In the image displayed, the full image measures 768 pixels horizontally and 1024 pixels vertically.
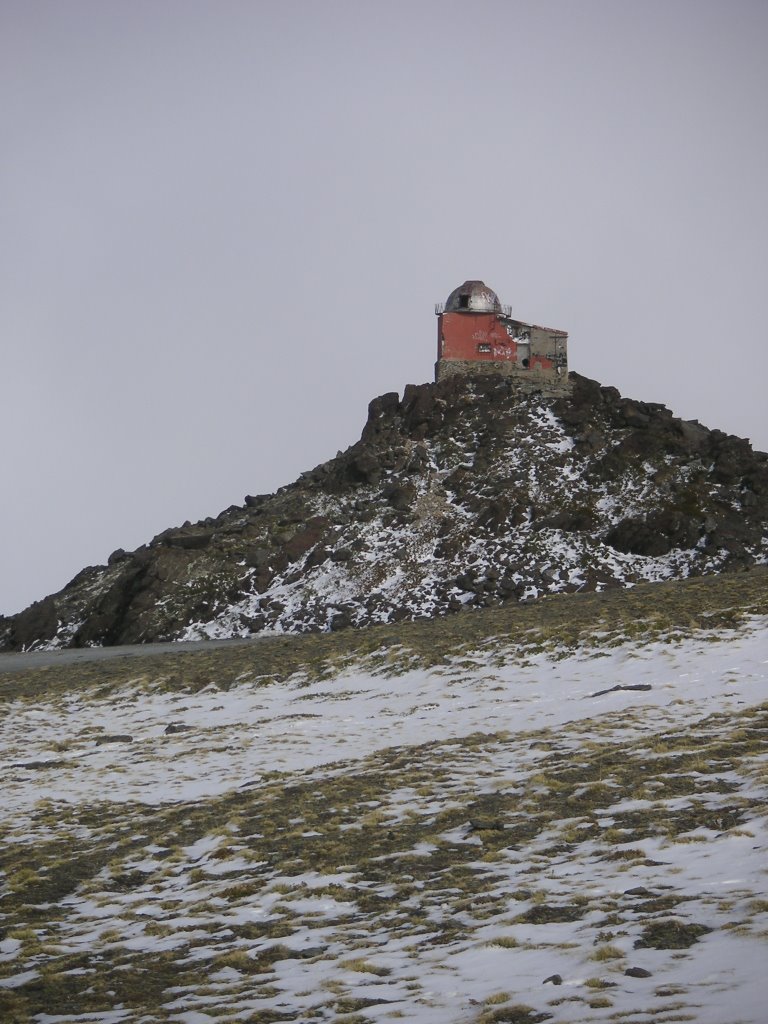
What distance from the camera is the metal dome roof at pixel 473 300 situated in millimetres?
73312

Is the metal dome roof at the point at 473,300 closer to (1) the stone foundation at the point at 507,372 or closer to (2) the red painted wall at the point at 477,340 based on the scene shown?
(2) the red painted wall at the point at 477,340

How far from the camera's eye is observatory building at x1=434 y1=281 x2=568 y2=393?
241ft

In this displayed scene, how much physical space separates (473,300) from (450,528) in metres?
21.3

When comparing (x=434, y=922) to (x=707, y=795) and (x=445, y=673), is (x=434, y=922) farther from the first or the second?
(x=445, y=673)

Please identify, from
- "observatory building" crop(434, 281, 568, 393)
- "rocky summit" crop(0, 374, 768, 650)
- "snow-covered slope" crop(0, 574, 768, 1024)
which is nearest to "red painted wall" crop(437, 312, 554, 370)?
"observatory building" crop(434, 281, 568, 393)

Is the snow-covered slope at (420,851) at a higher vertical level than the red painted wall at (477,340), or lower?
lower

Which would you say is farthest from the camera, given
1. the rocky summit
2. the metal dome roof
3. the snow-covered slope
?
the metal dome roof

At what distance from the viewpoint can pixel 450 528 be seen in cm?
6000

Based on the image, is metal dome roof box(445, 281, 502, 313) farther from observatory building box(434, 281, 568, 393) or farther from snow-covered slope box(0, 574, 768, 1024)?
snow-covered slope box(0, 574, 768, 1024)

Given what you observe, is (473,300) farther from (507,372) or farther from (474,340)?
(507,372)

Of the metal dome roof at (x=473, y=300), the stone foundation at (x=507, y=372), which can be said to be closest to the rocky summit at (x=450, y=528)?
the stone foundation at (x=507, y=372)

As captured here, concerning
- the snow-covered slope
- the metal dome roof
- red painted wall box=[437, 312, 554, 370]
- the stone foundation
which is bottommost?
the snow-covered slope

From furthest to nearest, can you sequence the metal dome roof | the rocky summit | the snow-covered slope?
the metal dome roof
the rocky summit
the snow-covered slope

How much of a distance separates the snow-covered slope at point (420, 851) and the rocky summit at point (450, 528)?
92.6 feet
